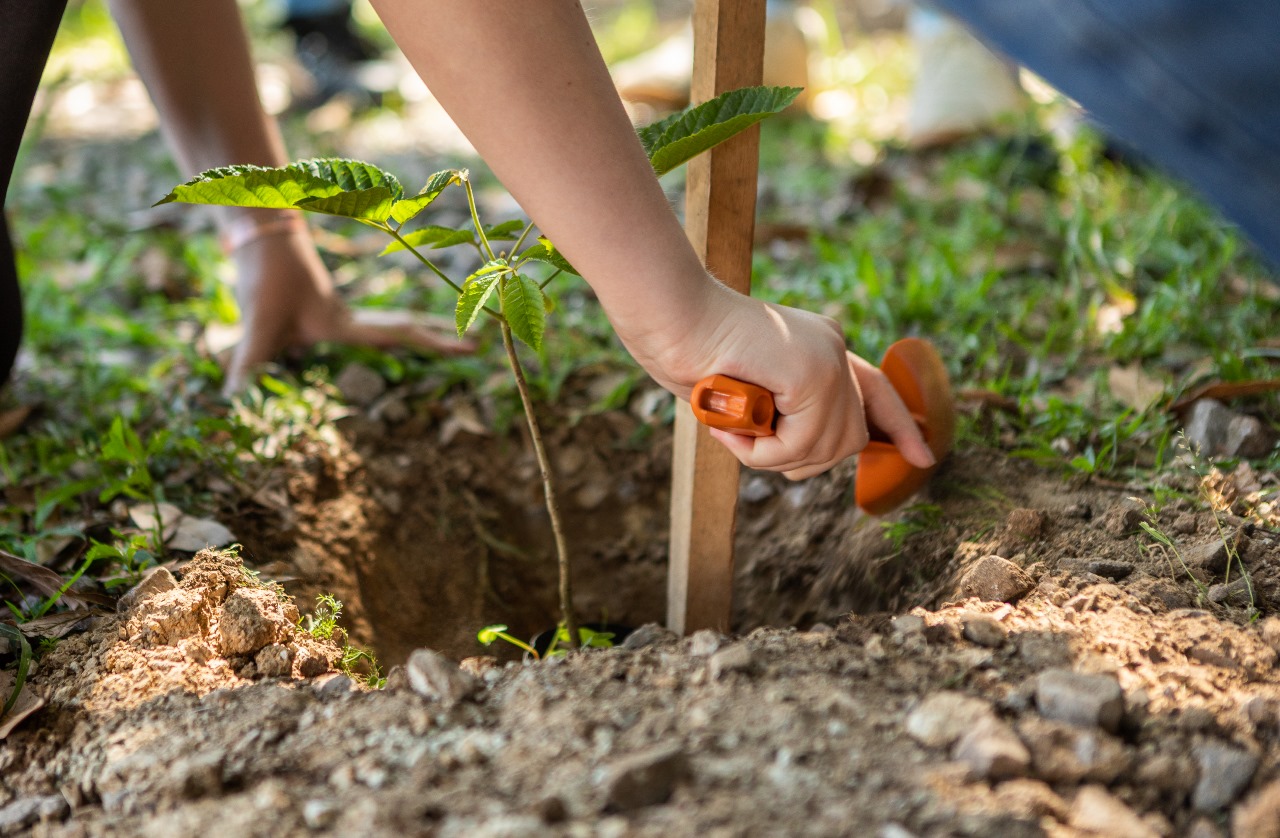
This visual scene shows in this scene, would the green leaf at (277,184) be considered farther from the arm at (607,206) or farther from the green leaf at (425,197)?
the arm at (607,206)

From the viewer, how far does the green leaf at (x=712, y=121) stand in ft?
3.66

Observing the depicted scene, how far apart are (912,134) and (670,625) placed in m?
2.12

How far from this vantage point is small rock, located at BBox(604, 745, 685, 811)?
34.2 inches

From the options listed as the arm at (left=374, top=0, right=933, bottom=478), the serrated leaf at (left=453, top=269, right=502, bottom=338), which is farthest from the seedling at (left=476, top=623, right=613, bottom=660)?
the serrated leaf at (left=453, top=269, right=502, bottom=338)

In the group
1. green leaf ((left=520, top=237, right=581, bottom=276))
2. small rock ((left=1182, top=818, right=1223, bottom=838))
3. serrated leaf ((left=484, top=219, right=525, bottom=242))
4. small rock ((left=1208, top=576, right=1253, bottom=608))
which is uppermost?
serrated leaf ((left=484, top=219, right=525, bottom=242))

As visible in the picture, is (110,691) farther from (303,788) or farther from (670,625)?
(670,625)

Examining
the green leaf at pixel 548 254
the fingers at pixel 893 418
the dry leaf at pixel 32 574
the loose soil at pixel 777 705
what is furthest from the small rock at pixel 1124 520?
the dry leaf at pixel 32 574

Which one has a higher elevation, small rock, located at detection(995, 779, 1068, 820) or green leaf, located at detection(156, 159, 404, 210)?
green leaf, located at detection(156, 159, 404, 210)

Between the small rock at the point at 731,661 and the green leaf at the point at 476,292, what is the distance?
440mm

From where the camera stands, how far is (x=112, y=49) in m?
4.13

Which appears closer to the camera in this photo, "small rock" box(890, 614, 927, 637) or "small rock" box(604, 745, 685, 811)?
"small rock" box(604, 745, 685, 811)

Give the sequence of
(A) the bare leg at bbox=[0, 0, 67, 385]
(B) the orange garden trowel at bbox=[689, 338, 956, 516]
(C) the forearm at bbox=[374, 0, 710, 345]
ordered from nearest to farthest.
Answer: (C) the forearm at bbox=[374, 0, 710, 345] → (A) the bare leg at bbox=[0, 0, 67, 385] → (B) the orange garden trowel at bbox=[689, 338, 956, 516]

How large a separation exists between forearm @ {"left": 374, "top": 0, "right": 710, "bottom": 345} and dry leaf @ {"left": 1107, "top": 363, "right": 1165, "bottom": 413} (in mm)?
973

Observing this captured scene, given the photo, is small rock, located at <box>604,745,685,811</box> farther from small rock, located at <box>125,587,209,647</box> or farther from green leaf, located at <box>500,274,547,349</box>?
small rock, located at <box>125,587,209,647</box>
